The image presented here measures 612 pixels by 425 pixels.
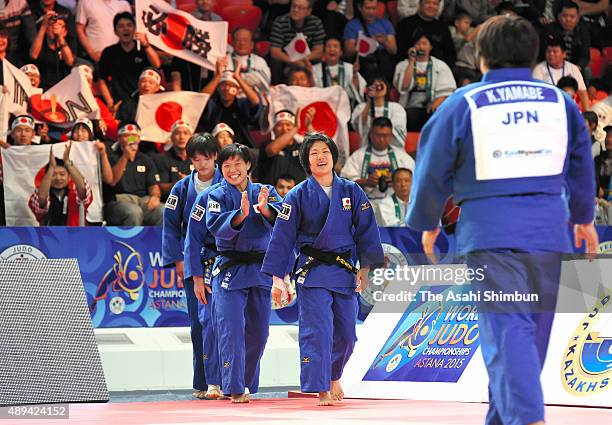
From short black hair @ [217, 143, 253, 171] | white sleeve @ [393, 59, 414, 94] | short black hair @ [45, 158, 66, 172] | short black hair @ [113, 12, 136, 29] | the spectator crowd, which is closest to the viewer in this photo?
short black hair @ [217, 143, 253, 171]

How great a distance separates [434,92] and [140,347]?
5488mm

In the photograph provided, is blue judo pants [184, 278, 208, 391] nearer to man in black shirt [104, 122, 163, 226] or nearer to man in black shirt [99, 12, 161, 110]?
man in black shirt [104, 122, 163, 226]

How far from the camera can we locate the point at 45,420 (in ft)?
18.5

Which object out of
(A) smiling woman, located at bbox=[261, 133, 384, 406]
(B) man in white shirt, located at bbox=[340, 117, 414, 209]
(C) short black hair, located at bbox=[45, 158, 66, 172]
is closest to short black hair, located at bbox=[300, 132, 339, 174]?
(A) smiling woman, located at bbox=[261, 133, 384, 406]

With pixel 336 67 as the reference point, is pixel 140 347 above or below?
below

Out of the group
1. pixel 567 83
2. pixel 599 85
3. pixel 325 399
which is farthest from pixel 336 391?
pixel 599 85

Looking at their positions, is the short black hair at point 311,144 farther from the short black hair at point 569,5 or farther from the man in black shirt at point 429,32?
the short black hair at point 569,5

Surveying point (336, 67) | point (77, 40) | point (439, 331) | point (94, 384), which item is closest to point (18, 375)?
point (94, 384)

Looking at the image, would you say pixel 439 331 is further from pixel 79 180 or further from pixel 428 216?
pixel 79 180

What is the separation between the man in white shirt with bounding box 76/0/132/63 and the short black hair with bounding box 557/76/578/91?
17.5ft

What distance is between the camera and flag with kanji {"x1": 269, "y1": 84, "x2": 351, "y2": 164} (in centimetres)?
1224

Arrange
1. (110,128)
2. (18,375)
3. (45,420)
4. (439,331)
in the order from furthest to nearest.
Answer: (110,128), (439,331), (18,375), (45,420)

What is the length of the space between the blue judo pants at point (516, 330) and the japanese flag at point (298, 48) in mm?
9190

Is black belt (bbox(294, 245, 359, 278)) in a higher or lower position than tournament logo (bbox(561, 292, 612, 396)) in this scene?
higher
